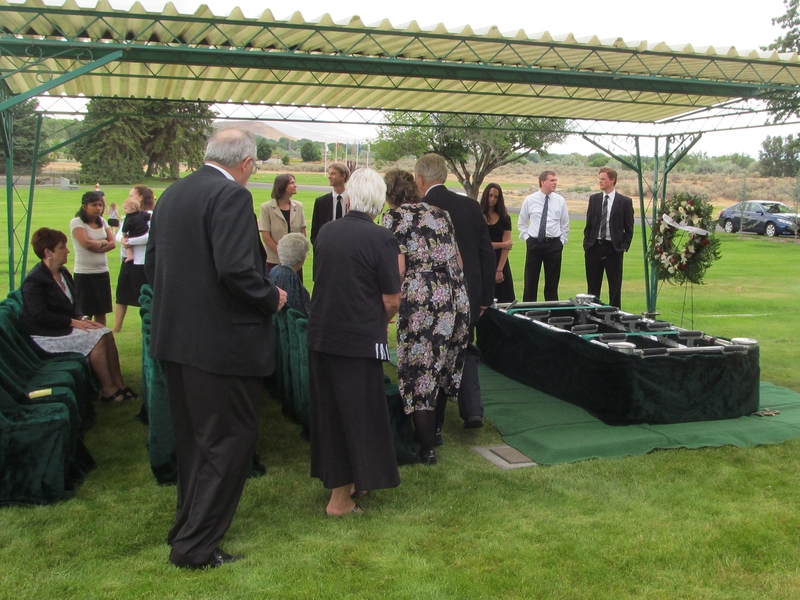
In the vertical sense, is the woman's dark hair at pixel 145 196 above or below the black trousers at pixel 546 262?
above

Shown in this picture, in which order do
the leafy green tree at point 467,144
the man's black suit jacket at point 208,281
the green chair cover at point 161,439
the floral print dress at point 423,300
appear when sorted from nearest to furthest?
the man's black suit jacket at point 208,281 < the green chair cover at point 161,439 < the floral print dress at point 423,300 < the leafy green tree at point 467,144

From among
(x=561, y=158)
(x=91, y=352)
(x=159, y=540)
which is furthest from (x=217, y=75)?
(x=561, y=158)

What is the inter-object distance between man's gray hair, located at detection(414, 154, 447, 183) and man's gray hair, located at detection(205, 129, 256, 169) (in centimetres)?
206

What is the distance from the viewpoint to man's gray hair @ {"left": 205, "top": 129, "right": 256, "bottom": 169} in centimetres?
357

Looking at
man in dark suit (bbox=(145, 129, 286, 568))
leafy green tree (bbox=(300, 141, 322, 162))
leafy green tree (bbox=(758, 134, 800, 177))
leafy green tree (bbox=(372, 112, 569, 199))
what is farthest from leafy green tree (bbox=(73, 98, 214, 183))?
man in dark suit (bbox=(145, 129, 286, 568))

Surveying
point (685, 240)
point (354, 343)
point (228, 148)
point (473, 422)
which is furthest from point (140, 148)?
point (228, 148)

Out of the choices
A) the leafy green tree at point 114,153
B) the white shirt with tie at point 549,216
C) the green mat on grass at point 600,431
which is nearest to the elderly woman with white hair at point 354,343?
the green mat on grass at point 600,431

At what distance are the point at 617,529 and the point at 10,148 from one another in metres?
6.82

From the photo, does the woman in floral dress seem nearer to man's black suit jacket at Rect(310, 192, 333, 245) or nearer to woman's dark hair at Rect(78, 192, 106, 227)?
man's black suit jacket at Rect(310, 192, 333, 245)

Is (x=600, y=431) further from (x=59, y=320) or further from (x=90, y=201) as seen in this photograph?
(x=90, y=201)

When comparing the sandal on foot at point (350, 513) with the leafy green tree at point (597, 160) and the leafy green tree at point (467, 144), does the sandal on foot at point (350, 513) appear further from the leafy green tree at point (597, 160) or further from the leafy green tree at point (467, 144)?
the leafy green tree at point (597, 160)

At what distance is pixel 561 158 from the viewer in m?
86.1

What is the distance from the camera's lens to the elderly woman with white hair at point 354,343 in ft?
13.5

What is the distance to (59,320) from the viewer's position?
6.39 meters
